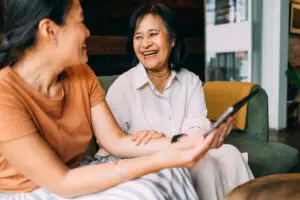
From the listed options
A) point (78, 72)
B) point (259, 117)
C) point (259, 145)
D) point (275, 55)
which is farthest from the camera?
point (275, 55)

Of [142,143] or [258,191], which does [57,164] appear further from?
[258,191]

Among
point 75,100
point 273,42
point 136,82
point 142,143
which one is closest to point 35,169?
point 75,100

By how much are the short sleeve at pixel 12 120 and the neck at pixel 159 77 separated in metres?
0.97

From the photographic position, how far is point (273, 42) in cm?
450

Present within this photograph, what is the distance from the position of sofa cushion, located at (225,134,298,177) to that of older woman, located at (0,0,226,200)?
96cm

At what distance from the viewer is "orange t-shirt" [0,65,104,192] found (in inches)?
34.9

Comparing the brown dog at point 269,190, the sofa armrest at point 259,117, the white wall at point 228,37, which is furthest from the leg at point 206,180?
the white wall at point 228,37

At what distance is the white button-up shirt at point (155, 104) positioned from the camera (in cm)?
169

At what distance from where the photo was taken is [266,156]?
1977 mm

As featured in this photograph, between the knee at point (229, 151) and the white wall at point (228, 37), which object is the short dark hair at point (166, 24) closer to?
the knee at point (229, 151)

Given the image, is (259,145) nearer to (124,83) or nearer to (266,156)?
(266,156)

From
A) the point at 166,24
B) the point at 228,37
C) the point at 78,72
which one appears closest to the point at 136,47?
the point at 166,24

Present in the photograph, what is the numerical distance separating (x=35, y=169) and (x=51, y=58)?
34cm

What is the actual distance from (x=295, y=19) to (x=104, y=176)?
5059 mm
